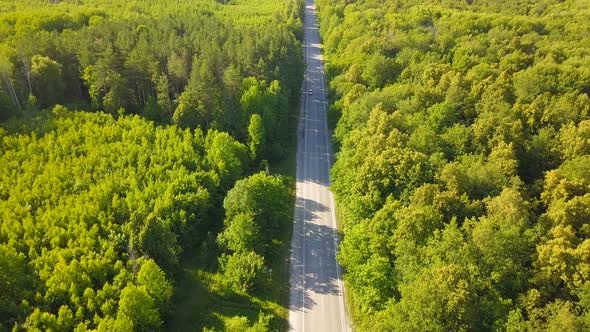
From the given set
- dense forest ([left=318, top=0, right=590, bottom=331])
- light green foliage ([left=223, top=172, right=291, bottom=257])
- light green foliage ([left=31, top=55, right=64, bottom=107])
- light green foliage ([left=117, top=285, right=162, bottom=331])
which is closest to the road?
dense forest ([left=318, top=0, right=590, bottom=331])

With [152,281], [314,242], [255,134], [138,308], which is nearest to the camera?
[138,308]

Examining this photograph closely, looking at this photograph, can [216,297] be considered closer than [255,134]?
Yes

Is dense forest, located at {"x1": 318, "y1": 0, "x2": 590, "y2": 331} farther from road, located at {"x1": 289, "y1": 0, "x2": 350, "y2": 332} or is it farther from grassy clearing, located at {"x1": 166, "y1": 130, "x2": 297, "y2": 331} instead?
grassy clearing, located at {"x1": 166, "y1": 130, "x2": 297, "y2": 331}

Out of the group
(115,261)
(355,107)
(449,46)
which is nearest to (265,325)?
(115,261)

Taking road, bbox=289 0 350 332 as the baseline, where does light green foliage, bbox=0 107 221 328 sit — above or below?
above

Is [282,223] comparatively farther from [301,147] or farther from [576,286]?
[576,286]

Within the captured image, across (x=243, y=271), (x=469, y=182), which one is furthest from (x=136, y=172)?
(x=469, y=182)

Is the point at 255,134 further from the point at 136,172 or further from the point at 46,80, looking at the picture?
the point at 46,80
